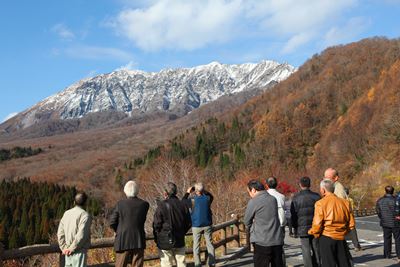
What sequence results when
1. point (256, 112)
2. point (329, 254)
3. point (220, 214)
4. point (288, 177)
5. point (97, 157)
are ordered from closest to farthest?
1. point (329, 254)
2. point (220, 214)
3. point (288, 177)
4. point (256, 112)
5. point (97, 157)

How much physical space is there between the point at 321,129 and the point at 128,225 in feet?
335

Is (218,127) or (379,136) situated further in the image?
(218,127)

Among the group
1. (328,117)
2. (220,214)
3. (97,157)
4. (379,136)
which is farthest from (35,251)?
(97,157)

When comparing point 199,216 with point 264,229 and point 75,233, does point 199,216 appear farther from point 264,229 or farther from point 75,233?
point 75,233

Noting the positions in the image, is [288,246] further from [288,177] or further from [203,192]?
[288,177]

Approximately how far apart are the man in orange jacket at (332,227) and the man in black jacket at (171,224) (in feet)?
7.60

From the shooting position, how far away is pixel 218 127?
138 meters

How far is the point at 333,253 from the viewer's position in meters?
6.67

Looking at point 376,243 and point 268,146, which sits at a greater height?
point 268,146

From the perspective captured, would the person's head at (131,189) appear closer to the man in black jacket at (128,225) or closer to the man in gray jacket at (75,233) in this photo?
the man in black jacket at (128,225)

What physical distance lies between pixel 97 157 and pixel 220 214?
154m

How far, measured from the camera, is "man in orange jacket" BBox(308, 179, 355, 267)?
6.57m

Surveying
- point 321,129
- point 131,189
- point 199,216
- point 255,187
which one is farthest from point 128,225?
point 321,129

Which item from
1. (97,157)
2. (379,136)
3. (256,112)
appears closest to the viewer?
(379,136)
